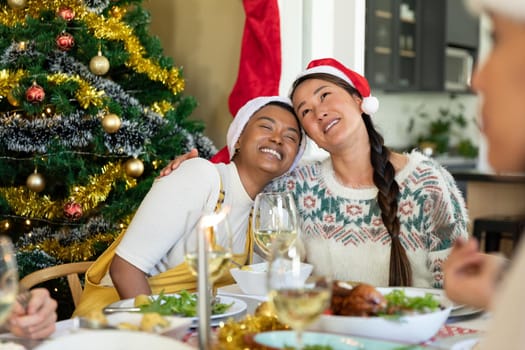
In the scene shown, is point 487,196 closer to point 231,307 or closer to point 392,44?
point 392,44

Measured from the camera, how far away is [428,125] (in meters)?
7.23

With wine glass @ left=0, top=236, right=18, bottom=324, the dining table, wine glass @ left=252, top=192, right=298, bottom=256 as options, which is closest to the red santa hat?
wine glass @ left=252, top=192, right=298, bottom=256

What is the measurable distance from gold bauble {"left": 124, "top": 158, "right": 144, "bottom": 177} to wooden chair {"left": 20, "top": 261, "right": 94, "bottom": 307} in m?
0.71

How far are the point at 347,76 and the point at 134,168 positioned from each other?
3.25 ft

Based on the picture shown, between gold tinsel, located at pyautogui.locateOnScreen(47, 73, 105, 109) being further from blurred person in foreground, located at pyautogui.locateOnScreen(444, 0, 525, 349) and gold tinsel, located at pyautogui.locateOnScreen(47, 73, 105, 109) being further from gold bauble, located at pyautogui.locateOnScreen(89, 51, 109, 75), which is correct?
blurred person in foreground, located at pyautogui.locateOnScreen(444, 0, 525, 349)

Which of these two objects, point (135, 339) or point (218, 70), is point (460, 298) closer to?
point (135, 339)

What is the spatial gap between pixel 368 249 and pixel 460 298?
106cm

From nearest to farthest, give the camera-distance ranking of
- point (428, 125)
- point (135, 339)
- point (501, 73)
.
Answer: point (501, 73) → point (135, 339) → point (428, 125)

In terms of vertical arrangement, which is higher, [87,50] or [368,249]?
[87,50]

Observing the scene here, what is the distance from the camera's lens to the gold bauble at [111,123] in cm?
282

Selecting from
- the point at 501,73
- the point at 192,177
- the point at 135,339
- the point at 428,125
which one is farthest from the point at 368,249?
the point at 428,125

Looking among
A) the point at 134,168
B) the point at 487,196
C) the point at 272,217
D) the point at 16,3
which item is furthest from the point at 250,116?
the point at 487,196

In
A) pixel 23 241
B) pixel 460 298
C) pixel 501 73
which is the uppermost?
pixel 501 73

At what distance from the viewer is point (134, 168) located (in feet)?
9.58
